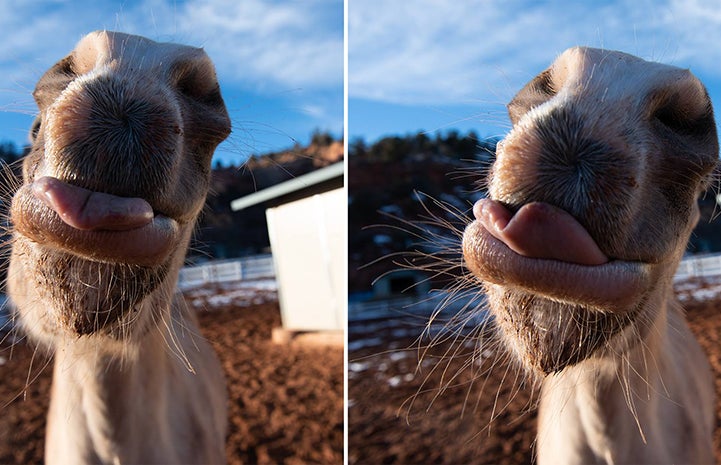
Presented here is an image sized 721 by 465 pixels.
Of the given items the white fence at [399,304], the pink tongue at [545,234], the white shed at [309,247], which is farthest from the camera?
the white fence at [399,304]

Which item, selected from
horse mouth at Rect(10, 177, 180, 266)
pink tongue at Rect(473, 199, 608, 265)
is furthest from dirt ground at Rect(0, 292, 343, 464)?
pink tongue at Rect(473, 199, 608, 265)

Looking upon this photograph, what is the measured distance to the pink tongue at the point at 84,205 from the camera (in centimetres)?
61

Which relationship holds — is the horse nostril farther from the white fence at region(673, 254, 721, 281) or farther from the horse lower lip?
the white fence at region(673, 254, 721, 281)

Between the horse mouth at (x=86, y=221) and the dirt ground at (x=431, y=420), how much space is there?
1.81 m

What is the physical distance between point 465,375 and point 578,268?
116 inches

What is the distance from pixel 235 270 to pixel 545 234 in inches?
160

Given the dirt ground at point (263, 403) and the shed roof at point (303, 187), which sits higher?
the shed roof at point (303, 187)

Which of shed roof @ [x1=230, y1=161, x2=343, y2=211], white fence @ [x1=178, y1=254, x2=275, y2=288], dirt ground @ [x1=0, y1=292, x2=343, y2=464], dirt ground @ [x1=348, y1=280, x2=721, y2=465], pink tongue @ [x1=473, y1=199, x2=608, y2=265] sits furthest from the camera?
white fence @ [x1=178, y1=254, x2=275, y2=288]

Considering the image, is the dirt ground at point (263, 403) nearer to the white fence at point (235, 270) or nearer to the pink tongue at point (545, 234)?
the white fence at point (235, 270)

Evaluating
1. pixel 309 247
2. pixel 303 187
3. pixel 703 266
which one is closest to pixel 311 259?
pixel 309 247

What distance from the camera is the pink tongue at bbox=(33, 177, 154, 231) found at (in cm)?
61

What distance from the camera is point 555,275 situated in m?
0.60

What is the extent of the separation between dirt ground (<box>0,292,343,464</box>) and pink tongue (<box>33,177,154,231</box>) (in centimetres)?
219

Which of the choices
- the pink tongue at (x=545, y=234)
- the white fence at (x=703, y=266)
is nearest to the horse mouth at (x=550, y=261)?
the pink tongue at (x=545, y=234)
